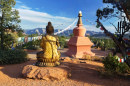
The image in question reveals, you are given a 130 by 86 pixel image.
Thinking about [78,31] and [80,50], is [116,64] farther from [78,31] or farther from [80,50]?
[78,31]

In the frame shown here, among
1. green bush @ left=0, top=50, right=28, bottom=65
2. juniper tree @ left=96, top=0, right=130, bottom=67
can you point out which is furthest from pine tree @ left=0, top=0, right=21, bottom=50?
juniper tree @ left=96, top=0, right=130, bottom=67

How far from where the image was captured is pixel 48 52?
14.4ft

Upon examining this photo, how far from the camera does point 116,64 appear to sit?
420 centimetres

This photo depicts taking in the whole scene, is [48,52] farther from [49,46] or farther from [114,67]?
[114,67]

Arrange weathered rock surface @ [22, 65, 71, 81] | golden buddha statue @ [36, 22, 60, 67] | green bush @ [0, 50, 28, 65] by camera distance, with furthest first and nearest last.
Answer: green bush @ [0, 50, 28, 65] → golden buddha statue @ [36, 22, 60, 67] → weathered rock surface @ [22, 65, 71, 81]

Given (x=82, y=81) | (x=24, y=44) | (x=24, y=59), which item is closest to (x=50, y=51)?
(x=82, y=81)

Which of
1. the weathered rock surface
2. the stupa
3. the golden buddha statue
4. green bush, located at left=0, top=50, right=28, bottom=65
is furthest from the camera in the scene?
the stupa

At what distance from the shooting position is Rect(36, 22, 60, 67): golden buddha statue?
4301mm

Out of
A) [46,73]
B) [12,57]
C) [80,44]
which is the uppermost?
[80,44]

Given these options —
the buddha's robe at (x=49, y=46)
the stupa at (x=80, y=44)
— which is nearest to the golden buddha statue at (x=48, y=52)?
the buddha's robe at (x=49, y=46)

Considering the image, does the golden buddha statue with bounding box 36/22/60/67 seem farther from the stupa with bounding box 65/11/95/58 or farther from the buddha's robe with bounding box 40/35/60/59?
the stupa with bounding box 65/11/95/58

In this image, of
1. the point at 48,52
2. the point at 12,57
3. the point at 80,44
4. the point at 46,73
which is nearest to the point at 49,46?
the point at 48,52

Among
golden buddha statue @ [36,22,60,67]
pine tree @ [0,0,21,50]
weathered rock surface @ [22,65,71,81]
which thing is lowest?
weathered rock surface @ [22,65,71,81]

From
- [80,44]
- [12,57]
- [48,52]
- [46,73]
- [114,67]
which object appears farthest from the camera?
[80,44]
